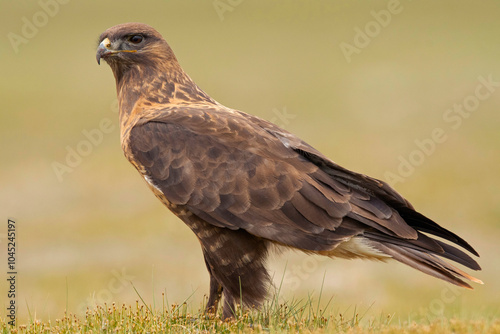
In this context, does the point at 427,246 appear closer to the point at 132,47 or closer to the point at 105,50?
the point at 132,47

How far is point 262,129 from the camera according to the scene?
6.79 metres

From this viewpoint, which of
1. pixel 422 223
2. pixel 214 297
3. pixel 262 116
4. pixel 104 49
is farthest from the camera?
pixel 262 116

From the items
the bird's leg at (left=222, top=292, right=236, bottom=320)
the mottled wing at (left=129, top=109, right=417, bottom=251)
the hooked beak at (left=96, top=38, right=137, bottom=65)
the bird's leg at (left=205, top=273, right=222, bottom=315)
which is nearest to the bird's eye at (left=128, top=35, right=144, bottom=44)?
the hooked beak at (left=96, top=38, right=137, bottom=65)

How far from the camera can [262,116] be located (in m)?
21.9

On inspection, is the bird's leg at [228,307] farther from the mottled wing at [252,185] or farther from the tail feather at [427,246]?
the tail feather at [427,246]

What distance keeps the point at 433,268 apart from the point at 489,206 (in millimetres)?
12827

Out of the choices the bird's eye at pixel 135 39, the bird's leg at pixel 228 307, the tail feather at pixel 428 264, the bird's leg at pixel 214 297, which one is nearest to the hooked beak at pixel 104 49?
the bird's eye at pixel 135 39

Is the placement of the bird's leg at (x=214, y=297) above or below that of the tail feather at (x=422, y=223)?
below

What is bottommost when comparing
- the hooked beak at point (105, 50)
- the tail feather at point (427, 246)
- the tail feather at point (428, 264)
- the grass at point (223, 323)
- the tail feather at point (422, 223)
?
the grass at point (223, 323)

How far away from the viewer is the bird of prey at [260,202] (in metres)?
6.21

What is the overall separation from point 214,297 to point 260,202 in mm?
1145

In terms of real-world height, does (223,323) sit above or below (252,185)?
below

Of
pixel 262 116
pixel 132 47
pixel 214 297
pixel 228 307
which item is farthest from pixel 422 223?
pixel 262 116

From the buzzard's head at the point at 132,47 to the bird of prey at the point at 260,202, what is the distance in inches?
32.7
